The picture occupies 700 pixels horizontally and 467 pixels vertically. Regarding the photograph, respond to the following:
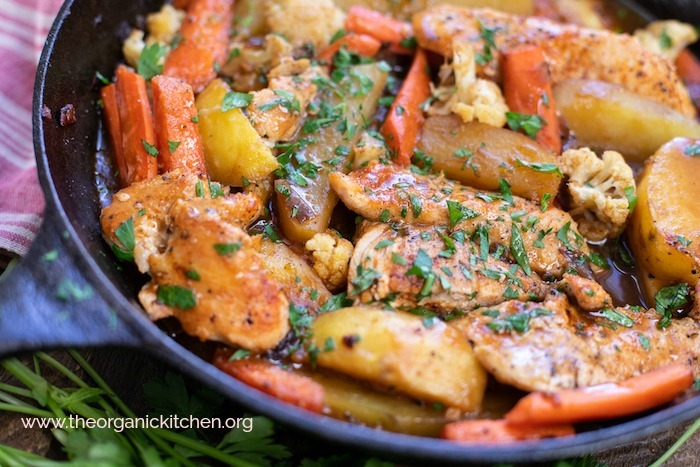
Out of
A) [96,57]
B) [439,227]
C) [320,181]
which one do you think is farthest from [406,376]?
[96,57]

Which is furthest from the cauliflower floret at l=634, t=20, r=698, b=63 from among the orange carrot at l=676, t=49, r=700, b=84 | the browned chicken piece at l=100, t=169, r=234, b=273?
the browned chicken piece at l=100, t=169, r=234, b=273

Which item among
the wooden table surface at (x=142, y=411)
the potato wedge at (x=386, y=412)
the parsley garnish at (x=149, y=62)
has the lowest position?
the wooden table surface at (x=142, y=411)

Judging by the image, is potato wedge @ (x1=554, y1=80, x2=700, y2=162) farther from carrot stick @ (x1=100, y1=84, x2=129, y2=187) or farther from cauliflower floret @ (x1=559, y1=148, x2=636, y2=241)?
carrot stick @ (x1=100, y1=84, x2=129, y2=187)

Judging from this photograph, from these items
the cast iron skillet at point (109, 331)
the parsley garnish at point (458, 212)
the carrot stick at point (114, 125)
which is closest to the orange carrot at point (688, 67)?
the parsley garnish at point (458, 212)

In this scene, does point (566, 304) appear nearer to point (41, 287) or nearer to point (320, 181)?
point (320, 181)

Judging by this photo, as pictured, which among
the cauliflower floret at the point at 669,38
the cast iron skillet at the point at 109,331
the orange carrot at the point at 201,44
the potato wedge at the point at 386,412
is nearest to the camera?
the cast iron skillet at the point at 109,331

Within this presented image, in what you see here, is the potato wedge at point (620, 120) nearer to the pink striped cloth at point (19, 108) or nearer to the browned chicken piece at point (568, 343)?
the browned chicken piece at point (568, 343)
